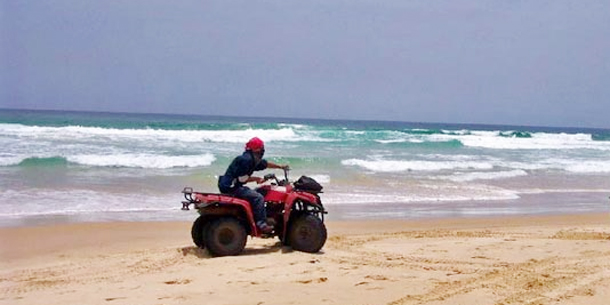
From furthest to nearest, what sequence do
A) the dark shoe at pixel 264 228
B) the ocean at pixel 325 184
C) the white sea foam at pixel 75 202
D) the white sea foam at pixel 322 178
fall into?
the white sea foam at pixel 322 178, the ocean at pixel 325 184, the white sea foam at pixel 75 202, the dark shoe at pixel 264 228

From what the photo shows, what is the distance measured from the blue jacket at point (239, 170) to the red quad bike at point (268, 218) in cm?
13

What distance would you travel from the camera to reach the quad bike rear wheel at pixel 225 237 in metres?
8.02

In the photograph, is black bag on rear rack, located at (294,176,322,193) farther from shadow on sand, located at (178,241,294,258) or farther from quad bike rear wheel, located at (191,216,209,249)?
quad bike rear wheel, located at (191,216,209,249)

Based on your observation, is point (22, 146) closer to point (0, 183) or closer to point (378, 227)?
point (0, 183)

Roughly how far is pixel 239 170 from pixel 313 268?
1.54 metres

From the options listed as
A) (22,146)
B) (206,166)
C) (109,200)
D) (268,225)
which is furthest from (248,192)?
(22,146)

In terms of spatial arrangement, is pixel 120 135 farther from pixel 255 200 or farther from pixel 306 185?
pixel 255 200

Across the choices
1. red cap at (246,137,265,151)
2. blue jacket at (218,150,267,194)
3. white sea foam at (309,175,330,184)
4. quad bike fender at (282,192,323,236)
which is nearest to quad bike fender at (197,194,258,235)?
blue jacket at (218,150,267,194)

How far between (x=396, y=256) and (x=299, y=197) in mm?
1329

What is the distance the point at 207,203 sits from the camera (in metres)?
8.02

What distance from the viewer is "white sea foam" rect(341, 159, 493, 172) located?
75.4ft

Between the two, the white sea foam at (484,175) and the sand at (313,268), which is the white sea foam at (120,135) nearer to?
the white sea foam at (484,175)

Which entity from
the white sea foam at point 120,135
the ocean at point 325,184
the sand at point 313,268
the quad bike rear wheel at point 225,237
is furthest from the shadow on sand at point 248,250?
the white sea foam at point 120,135

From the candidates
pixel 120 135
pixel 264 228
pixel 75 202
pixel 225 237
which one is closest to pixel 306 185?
pixel 264 228
